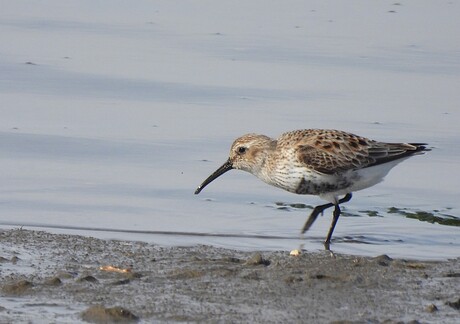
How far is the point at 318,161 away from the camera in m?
8.59

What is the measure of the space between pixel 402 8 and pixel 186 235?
8.63m

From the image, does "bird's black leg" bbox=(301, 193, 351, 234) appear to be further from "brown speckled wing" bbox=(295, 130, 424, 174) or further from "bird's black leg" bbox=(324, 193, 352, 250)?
"brown speckled wing" bbox=(295, 130, 424, 174)

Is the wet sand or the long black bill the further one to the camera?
the long black bill

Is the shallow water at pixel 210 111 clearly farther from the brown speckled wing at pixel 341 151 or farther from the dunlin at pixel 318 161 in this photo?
the brown speckled wing at pixel 341 151

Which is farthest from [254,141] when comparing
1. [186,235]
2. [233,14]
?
[233,14]

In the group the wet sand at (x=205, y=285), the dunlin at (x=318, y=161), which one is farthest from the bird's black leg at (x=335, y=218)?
the wet sand at (x=205, y=285)

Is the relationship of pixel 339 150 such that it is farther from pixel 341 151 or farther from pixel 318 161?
pixel 318 161

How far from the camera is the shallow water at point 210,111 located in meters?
8.62

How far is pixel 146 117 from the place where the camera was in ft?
36.4

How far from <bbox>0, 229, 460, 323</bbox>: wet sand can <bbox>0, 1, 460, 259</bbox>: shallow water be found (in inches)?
25.0

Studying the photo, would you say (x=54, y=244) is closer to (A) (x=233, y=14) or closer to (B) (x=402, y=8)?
(A) (x=233, y=14)

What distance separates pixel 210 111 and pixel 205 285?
5024 mm

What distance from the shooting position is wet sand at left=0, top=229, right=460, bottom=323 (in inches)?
227

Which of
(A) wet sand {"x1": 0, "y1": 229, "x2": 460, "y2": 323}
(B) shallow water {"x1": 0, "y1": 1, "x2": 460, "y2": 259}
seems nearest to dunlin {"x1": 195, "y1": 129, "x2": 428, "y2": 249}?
(B) shallow water {"x1": 0, "y1": 1, "x2": 460, "y2": 259}
